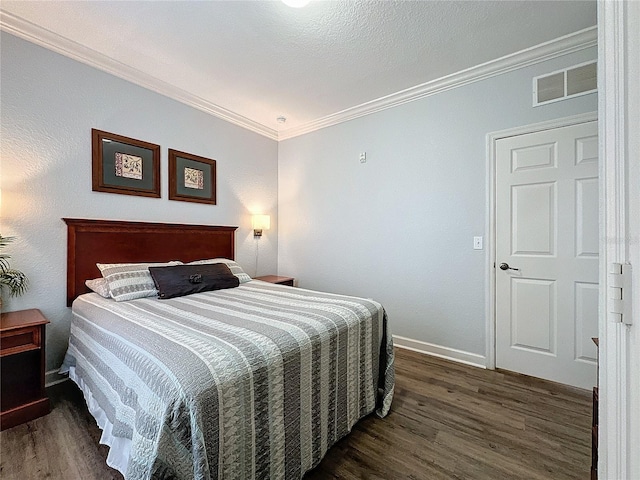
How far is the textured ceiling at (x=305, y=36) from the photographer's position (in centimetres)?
190

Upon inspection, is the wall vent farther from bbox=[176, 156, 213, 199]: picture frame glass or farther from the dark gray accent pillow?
bbox=[176, 156, 213, 199]: picture frame glass

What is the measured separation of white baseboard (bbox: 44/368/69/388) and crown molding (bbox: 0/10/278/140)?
99.9 inches

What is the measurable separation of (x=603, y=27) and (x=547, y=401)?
7.98 ft

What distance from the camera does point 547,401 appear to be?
2018 mm

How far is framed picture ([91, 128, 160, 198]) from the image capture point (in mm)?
2459

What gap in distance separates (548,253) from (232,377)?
255 centimetres

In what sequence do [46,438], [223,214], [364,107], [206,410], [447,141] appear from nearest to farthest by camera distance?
[206,410] < [46,438] < [447,141] < [364,107] < [223,214]

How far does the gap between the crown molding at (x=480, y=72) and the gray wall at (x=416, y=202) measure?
2.1 inches

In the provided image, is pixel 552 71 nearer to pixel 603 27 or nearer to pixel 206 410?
pixel 603 27

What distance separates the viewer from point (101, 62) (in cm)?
244

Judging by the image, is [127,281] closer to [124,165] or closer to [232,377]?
[124,165]


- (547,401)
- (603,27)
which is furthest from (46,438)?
(547,401)

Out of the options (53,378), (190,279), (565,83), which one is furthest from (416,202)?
(53,378)

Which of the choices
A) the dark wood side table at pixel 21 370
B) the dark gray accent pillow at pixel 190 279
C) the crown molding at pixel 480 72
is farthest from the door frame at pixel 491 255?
the dark wood side table at pixel 21 370
